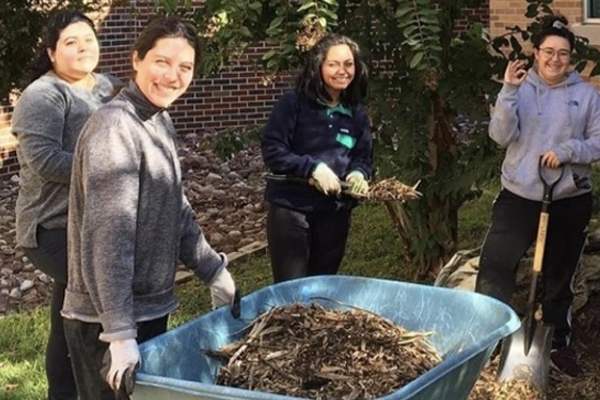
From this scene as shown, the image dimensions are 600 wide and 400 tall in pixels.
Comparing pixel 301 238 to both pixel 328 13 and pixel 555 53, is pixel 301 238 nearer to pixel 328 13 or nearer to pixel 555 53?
pixel 328 13

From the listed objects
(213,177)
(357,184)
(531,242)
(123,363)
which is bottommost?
(213,177)

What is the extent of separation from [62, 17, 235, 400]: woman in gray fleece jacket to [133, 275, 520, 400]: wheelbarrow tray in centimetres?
12

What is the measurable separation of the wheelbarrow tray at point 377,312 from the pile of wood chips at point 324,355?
3.7 inches

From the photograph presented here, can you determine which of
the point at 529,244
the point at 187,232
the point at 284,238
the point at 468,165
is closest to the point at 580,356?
the point at 529,244

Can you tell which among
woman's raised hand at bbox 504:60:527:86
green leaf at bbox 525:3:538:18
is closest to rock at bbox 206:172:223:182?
green leaf at bbox 525:3:538:18

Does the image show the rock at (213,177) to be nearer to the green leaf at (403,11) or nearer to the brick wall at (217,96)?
the brick wall at (217,96)

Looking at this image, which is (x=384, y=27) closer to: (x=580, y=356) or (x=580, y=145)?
(x=580, y=145)

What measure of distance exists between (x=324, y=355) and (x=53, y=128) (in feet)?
5.23

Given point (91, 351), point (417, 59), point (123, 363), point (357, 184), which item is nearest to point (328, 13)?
point (417, 59)

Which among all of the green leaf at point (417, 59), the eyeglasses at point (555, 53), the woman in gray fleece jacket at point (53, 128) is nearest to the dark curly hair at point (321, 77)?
the green leaf at point (417, 59)

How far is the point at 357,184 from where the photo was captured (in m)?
4.93

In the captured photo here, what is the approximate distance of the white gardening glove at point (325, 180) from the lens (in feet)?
15.8

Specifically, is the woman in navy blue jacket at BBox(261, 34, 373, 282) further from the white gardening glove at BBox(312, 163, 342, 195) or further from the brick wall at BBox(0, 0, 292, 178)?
the brick wall at BBox(0, 0, 292, 178)

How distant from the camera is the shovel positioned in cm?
512
